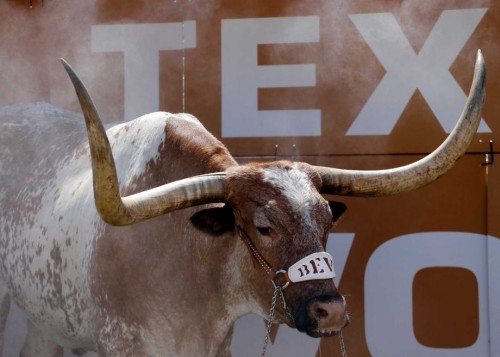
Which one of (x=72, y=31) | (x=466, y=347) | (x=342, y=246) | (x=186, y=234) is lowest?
(x=466, y=347)

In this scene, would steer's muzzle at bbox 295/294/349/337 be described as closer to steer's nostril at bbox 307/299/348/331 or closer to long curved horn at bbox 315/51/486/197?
steer's nostril at bbox 307/299/348/331

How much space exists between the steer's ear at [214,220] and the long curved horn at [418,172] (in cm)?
59

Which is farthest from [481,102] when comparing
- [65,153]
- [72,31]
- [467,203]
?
[72,31]

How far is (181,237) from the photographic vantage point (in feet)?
17.5

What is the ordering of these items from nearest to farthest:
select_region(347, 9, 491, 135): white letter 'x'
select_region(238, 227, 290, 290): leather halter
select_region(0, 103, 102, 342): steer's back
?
select_region(238, 227, 290, 290): leather halter
select_region(0, 103, 102, 342): steer's back
select_region(347, 9, 491, 135): white letter 'x'

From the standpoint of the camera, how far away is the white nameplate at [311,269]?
15.4 feet

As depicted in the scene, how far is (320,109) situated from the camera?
7160mm

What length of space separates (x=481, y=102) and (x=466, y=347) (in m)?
2.23

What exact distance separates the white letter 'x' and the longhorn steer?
4.99 feet

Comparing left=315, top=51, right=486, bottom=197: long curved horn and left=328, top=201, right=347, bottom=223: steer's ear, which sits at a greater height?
left=315, top=51, right=486, bottom=197: long curved horn

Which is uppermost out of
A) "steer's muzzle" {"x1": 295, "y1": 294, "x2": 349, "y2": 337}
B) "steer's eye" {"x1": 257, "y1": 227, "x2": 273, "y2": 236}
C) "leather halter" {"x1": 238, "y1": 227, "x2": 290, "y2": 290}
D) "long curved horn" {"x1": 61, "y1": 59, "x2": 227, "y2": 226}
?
"long curved horn" {"x1": 61, "y1": 59, "x2": 227, "y2": 226}

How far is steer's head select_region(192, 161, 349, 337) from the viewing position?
4664mm

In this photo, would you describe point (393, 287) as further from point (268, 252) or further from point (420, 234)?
point (268, 252)

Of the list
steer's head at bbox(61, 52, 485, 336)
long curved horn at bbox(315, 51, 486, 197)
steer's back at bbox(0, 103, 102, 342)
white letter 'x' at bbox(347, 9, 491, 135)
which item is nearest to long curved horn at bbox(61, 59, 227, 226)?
steer's head at bbox(61, 52, 485, 336)
